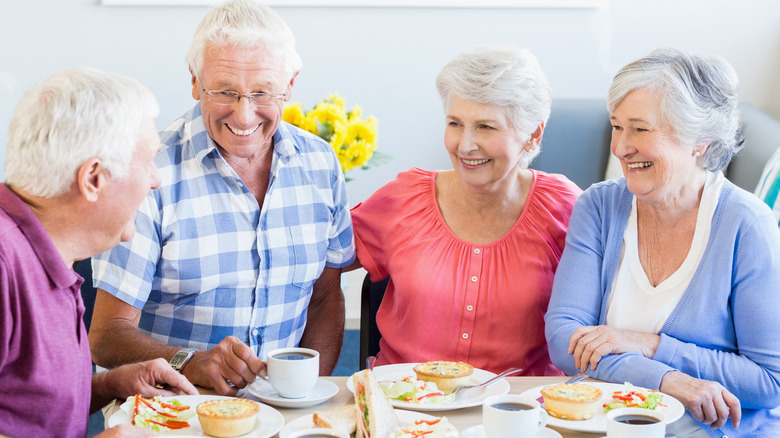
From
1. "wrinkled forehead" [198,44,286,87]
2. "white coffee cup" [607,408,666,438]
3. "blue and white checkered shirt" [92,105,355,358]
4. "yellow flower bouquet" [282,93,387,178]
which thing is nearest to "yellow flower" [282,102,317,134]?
"yellow flower bouquet" [282,93,387,178]

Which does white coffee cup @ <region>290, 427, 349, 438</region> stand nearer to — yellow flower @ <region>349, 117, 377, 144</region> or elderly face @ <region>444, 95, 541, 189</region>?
elderly face @ <region>444, 95, 541, 189</region>

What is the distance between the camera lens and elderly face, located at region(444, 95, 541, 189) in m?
1.91

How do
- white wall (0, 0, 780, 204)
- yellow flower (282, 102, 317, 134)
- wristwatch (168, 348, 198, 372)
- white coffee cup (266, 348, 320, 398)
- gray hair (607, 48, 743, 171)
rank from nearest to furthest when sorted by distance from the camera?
white coffee cup (266, 348, 320, 398) → wristwatch (168, 348, 198, 372) → gray hair (607, 48, 743, 171) → yellow flower (282, 102, 317, 134) → white wall (0, 0, 780, 204)

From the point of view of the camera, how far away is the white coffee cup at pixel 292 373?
4.50 feet

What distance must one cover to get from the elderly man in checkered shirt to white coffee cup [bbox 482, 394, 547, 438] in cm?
72

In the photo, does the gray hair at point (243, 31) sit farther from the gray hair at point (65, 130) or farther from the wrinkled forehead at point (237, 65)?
the gray hair at point (65, 130)

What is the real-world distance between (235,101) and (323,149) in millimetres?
323

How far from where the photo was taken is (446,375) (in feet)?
4.82

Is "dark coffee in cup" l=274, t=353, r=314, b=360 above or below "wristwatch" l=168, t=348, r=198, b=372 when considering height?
above

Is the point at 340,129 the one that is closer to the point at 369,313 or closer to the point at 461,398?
the point at 369,313

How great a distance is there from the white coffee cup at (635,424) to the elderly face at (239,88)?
3.36ft

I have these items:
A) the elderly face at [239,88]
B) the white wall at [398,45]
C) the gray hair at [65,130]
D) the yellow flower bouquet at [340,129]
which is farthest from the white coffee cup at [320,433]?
the white wall at [398,45]

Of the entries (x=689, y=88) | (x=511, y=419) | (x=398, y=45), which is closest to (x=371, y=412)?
(x=511, y=419)

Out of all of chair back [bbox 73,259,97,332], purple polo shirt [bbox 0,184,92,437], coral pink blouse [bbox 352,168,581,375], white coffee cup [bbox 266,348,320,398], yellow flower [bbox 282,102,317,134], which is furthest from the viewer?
yellow flower [bbox 282,102,317,134]
